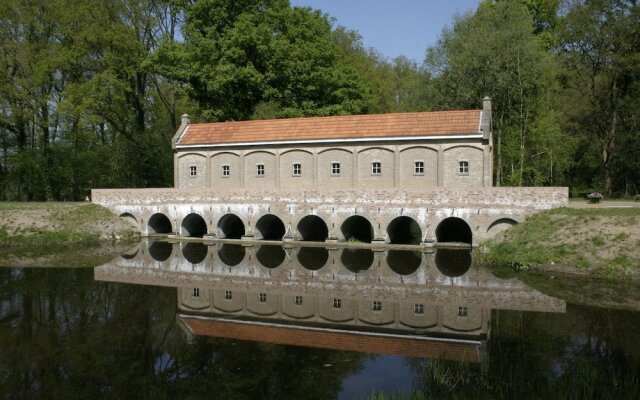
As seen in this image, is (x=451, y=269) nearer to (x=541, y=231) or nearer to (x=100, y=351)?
(x=541, y=231)

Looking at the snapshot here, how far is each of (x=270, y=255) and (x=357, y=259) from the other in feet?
14.7

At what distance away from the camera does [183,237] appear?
31.7 meters

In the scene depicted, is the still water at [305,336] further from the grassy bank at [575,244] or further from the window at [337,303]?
the grassy bank at [575,244]

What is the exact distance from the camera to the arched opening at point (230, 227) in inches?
1234

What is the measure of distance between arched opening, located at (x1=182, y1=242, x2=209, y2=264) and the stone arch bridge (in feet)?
5.93

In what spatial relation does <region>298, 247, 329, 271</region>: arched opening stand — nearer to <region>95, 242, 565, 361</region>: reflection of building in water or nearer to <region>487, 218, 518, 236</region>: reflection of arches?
<region>95, 242, 565, 361</region>: reflection of building in water

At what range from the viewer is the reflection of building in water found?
13.2 m

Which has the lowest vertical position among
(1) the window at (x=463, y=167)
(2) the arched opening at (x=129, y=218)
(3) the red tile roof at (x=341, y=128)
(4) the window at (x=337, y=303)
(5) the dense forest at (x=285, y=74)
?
(4) the window at (x=337, y=303)

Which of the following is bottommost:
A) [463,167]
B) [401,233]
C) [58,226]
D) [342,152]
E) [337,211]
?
[401,233]

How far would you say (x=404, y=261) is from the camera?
23.1 meters

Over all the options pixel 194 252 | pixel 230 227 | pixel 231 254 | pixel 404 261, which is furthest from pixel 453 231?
pixel 194 252

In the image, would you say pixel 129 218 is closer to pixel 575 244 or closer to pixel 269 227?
pixel 269 227

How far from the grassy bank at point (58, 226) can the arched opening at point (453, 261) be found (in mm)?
18961

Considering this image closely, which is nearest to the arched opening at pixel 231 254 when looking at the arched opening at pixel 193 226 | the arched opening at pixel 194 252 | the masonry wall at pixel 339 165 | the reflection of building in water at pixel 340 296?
the reflection of building in water at pixel 340 296
